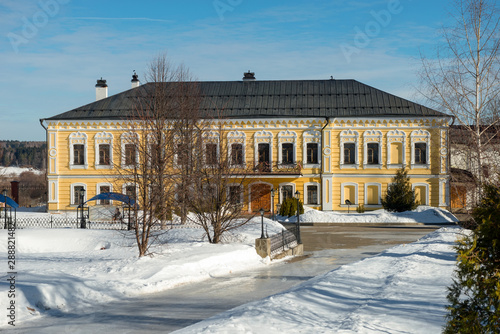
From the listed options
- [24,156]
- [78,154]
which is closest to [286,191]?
[78,154]

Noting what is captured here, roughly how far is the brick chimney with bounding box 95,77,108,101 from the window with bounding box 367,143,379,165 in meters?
20.9

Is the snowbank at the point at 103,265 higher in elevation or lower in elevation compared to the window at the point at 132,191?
lower

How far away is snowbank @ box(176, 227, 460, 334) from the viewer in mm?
7266

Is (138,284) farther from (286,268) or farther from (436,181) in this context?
(436,181)

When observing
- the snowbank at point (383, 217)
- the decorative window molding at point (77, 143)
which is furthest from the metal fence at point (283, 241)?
the decorative window molding at point (77, 143)

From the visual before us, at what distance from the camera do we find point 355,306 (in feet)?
28.4

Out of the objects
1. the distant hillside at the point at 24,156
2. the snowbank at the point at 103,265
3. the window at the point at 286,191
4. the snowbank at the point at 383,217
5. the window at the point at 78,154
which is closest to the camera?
the snowbank at the point at 103,265

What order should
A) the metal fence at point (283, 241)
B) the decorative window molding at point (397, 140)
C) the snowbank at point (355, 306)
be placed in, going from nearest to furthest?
the snowbank at point (355, 306)
the metal fence at point (283, 241)
the decorative window molding at point (397, 140)

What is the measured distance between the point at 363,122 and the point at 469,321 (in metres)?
33.1

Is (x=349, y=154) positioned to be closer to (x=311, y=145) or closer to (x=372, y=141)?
(x=372, y=141)

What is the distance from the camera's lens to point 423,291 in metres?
9.95

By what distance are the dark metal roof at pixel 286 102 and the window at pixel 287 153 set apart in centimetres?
225

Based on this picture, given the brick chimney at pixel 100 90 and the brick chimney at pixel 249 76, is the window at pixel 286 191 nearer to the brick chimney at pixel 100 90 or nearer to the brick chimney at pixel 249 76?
the brick chimney at pixel 249 76

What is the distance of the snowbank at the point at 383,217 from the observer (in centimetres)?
3256
